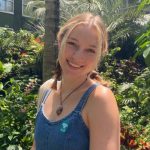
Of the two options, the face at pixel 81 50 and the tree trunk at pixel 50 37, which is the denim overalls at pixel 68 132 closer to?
the face at pixel 81 50

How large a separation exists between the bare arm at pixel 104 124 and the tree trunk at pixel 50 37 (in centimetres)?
463

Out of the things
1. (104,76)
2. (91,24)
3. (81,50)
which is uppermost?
(91,24)

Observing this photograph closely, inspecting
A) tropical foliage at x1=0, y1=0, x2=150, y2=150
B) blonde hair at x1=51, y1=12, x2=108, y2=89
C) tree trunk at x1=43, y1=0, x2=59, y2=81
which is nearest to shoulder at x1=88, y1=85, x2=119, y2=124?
blonde hair at x1=51, y1=12, x2=108, y2=89

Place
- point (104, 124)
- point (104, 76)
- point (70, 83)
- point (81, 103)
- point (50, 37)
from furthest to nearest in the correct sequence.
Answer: point (104, 76) < point (50, 37) < point (70, 83) < point (81, 103) < point (104, 124)

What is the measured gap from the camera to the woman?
1.79 meters

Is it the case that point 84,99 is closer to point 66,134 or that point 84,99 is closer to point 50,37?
point 66,134

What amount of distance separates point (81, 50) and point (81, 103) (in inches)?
8.7

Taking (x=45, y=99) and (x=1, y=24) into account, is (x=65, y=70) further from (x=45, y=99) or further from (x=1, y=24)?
(x=1, y=24)

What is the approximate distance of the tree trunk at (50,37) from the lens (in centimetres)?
651

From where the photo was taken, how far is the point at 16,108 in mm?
5109

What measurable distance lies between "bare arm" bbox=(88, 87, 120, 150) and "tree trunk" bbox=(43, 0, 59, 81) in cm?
463

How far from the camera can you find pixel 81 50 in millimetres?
1935

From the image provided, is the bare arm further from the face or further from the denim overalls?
the face

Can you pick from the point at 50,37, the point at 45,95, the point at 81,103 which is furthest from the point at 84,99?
the point at 50,37
